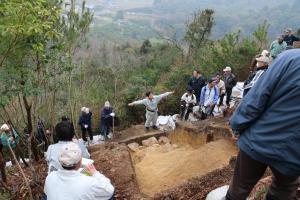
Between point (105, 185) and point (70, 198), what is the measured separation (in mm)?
273

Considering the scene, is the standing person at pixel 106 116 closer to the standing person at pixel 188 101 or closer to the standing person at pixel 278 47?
the standing person at pixel 188 101

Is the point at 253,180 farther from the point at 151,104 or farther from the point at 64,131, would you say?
the point at 151,104

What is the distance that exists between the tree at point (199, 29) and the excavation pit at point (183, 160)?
13.5 m

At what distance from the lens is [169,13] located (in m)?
124

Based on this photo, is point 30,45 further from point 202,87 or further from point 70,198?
point 202,87

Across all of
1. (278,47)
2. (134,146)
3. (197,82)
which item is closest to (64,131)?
(134,146)

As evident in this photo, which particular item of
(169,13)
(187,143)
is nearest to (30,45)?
(187,143)

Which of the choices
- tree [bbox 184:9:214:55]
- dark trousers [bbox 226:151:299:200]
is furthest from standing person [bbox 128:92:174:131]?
tree [bbox 184:9:214:55]

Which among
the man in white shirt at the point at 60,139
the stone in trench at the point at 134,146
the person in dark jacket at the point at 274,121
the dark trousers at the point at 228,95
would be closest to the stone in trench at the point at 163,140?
the stone in trench at the point at 134,146

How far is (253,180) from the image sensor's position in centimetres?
278

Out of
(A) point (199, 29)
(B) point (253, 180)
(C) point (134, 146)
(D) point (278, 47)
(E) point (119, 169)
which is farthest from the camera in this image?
(A) point (199, 29)

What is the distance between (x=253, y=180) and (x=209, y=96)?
23.1 ft

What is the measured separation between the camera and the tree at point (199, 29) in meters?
22.0

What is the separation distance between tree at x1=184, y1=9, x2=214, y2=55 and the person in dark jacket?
1954cm
